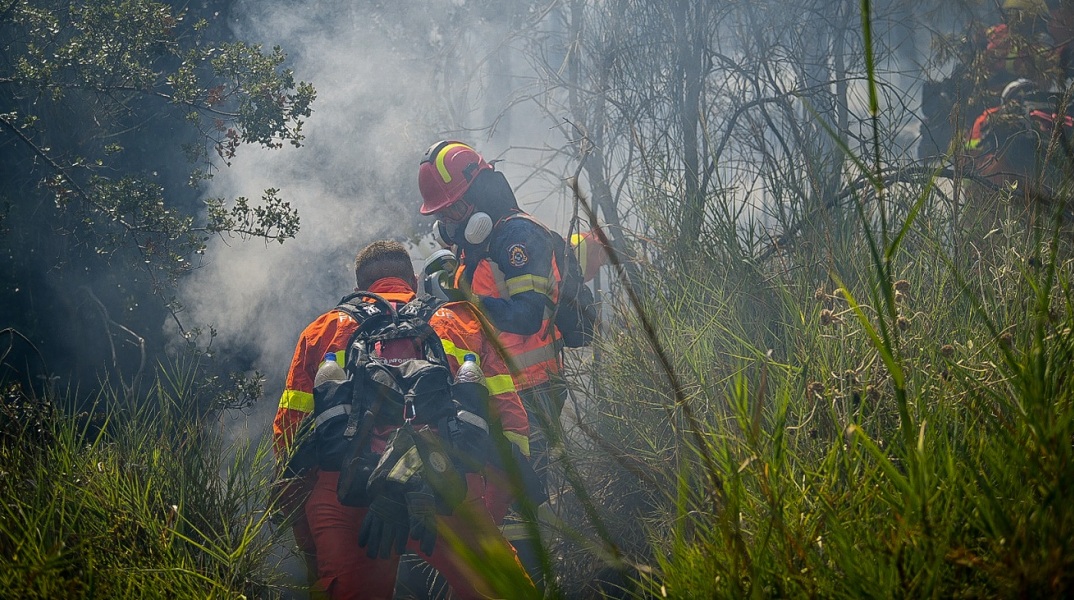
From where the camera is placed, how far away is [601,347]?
10.5 feet

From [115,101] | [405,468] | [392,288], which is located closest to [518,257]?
[392,288]

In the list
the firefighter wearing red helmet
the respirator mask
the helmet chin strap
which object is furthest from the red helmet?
the respirator mask

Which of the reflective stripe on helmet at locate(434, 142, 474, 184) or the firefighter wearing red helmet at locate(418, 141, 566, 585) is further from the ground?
the reflective stripe on helmet at locate(434, 142, 474, 184)

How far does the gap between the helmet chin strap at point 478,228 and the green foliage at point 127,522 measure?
1989 millimetres

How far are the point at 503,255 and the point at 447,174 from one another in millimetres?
761

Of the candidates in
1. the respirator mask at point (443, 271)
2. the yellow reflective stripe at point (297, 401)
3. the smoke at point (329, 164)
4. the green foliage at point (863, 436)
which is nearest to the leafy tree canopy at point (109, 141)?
the smoke at point (329, 164)

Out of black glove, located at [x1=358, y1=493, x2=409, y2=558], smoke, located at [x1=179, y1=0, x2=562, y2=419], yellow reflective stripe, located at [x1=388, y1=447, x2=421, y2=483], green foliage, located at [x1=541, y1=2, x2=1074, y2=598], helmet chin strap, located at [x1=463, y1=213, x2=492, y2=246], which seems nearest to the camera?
green foliage, located at [x1=541, y1=2, x2=1074, y2=598]

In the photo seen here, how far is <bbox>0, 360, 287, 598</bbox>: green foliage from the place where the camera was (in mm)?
1549

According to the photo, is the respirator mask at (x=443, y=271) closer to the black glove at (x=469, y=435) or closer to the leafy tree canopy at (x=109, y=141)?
the black glove at (x=469, y=435)

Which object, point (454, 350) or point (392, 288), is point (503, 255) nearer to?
point (392, 288)

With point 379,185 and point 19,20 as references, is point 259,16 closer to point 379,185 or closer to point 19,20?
point 379,185

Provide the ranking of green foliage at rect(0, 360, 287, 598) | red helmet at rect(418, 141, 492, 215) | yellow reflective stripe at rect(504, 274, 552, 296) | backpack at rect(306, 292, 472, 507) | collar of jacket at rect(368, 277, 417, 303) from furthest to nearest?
→ red helmet at rect(418, 141, 492, 215), yellow reflective stripe at rect(504, 274, 552, 296), collar of jacket at rect(368, 277, 417, 303), backpack at rect(306, 292, 472, 507), green foliage at rect(0, 360, 287, 598)

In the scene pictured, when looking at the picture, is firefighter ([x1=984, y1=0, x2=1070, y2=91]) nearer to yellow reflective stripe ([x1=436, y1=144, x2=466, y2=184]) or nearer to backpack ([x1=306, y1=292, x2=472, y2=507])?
yellow reflective stripe ([x1=436, y1=144, x2=466, y2=184])

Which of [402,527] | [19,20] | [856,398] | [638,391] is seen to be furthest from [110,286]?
[856,398]
